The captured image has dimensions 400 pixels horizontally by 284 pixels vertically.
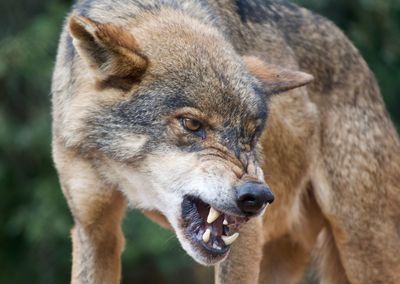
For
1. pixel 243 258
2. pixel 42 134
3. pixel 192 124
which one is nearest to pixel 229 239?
pixel 192 124

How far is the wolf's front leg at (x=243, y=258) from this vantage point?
657 centimetres

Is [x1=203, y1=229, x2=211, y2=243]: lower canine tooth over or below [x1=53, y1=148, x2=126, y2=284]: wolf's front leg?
over

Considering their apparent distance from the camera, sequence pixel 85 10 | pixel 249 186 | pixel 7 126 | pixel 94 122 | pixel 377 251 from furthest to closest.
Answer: pixel 7 126, pixel 377 251, pixel 85 10, pixel 94 122, pixel 249 186

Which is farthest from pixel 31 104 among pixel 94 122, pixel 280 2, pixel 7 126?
pixel 94 122

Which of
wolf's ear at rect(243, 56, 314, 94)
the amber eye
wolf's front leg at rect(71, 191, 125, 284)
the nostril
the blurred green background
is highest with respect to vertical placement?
the amber eye

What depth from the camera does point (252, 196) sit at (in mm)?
5543

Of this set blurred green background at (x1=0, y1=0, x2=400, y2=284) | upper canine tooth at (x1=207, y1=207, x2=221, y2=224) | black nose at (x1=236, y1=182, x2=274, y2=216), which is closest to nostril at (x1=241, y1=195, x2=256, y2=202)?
black nose at (x1=236, y1=182, x2=274, y2=216)

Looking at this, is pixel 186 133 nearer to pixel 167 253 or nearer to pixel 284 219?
pixel 284 219

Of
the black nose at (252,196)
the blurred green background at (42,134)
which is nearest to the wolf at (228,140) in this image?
the black nose at (252,196)

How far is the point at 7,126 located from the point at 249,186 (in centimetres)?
719

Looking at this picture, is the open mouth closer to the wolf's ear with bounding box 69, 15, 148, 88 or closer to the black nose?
the black nose

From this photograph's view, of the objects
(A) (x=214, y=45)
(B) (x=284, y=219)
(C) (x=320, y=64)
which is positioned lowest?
(B) (x=284, y=219)

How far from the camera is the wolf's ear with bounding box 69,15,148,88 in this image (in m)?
5.77

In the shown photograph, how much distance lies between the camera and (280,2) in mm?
7672
